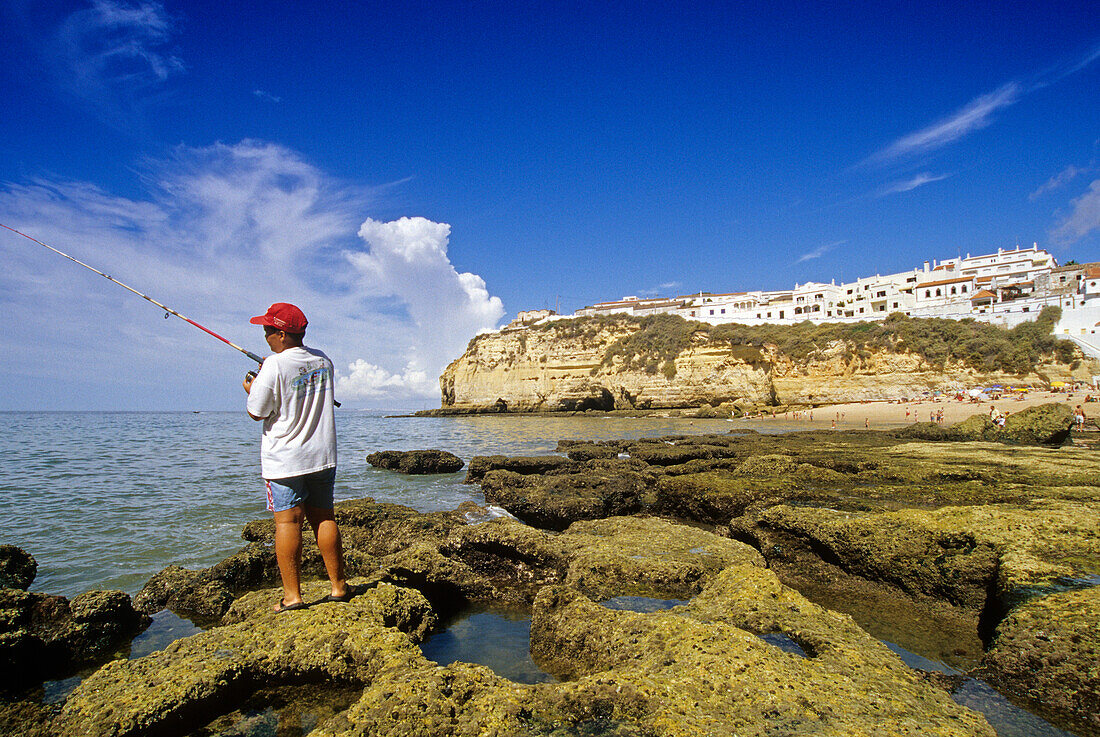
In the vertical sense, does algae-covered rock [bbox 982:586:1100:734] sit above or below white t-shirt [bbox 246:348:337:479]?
below

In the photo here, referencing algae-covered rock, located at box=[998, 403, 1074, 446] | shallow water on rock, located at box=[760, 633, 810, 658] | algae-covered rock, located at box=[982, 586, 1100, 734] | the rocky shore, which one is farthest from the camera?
algae-covered rock, located at box=[998, 403, 1074, 446]

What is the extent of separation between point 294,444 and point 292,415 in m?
0.22

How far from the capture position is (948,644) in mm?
4062

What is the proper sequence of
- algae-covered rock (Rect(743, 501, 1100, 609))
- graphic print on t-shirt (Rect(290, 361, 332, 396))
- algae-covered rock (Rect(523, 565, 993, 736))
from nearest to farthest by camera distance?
algae-covered rock (Rect(523, 565, 993, 736)) → graphic print on t-shirt (Rect(290, 361, 332, 396)) → algae-covered rock (Rect(743, 501, 1100, 609))

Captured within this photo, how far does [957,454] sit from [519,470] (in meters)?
10.4

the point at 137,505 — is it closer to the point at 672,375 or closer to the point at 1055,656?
the point at 1055,656

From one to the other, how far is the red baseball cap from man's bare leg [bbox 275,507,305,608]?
4.64ft

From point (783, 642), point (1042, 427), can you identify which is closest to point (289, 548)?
point (783, 642)

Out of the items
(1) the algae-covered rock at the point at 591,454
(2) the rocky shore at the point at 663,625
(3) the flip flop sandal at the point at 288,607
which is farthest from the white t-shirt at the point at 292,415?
(1) the algae-covered rock at the point at 591,454

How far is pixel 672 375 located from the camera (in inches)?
2157

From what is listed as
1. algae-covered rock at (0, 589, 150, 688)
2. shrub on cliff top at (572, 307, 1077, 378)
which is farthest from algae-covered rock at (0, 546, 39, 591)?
shrub on cliff top at (572, 307, 1077, 378)

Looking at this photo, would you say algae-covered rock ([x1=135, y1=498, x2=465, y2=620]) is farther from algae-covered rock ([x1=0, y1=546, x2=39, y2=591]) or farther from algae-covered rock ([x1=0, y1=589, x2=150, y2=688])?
algae-covered rock ([x1=0, y1=546, x2=39, y2=591])

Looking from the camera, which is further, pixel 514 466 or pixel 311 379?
pixel 514 466

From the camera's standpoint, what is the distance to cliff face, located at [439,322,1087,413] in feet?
153
